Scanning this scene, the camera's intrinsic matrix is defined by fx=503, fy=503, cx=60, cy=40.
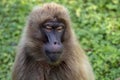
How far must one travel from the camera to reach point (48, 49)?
5.70m

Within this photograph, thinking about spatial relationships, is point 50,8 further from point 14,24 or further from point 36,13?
point 14,24

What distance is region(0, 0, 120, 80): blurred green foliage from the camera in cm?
762

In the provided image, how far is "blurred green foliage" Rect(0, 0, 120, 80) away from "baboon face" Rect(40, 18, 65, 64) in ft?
5.68

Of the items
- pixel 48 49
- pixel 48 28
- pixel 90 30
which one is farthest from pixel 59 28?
pixel 90 30

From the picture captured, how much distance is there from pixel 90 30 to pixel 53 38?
2742 millimetres

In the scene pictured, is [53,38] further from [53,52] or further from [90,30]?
[90,30]

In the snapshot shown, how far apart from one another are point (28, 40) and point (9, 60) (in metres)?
2.04

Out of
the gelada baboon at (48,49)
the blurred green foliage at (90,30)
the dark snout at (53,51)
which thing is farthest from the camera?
the blurred green foliage at (90,30)

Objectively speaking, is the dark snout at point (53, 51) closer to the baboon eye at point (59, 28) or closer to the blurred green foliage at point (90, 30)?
the baboon eye at point (59, 28)

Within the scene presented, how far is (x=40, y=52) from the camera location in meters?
5.89

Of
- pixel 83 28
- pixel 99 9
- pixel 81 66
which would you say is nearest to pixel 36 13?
pixel 81 66

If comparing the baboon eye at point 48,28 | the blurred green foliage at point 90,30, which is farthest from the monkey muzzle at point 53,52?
the blurred green foliage at point 90,30

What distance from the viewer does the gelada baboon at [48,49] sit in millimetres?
5758

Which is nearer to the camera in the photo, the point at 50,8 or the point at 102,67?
the point at 50,8
